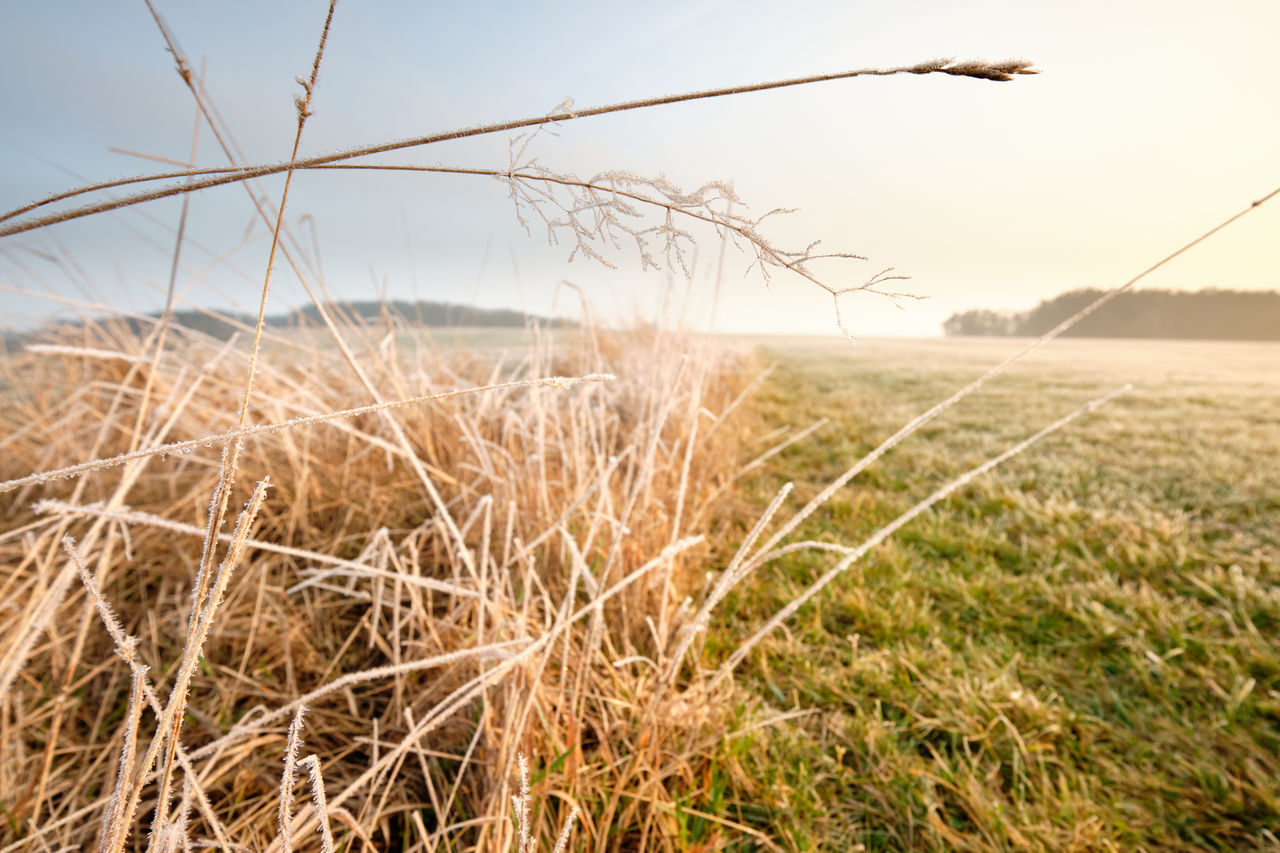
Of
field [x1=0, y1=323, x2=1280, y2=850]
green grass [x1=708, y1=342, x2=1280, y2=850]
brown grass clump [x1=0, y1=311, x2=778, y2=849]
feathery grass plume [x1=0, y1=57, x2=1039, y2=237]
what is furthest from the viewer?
green grass [x1=708, y1=342, x2=1280, y2=850]

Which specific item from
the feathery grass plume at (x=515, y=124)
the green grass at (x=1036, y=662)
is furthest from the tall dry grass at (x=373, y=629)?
the green grass at (x=1036, y=662)

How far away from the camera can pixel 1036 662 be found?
188 centimetres

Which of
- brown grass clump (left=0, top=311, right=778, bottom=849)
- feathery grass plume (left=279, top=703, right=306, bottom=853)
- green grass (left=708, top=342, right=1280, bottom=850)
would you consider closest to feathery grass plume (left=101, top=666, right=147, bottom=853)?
brown grass clump (left=0, top=311, right=778, bottom=849)

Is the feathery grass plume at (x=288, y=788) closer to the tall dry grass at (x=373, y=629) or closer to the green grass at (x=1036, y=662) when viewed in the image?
the tall dry grass at (x=373, y=629)

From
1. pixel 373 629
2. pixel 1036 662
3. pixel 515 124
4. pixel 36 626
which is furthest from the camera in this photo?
pixel 1036 662

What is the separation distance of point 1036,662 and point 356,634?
6.79 feet

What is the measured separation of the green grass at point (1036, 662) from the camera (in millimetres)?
1316

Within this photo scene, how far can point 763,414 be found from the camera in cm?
592

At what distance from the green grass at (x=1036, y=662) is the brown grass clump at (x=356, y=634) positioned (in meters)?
0.42

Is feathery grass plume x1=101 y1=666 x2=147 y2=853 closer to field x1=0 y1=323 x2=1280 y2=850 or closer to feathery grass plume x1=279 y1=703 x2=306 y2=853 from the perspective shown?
field x1=0 y1=323 x2=1280 y2=850

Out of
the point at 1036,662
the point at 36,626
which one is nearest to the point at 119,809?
the point at 36,626

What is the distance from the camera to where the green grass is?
1.32 m

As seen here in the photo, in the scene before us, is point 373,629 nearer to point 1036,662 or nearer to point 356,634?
point 356,634

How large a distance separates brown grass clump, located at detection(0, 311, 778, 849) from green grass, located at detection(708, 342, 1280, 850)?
16.5 inches
